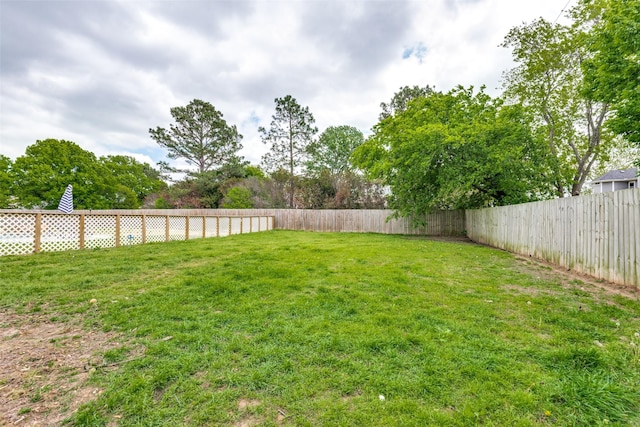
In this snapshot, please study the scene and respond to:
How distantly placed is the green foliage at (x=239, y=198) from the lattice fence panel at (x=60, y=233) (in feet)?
45.7

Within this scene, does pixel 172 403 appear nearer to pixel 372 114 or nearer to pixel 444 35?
pixel 444 35

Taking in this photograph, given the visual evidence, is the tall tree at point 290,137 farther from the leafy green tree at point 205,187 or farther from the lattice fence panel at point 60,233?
the lattice fence panel at point 60,233

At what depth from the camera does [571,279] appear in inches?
179

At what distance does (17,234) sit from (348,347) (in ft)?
27.0

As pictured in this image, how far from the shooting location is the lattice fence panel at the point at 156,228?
8914 mm

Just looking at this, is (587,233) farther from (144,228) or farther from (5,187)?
(5,187)

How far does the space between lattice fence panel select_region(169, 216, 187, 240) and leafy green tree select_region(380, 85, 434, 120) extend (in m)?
17.6

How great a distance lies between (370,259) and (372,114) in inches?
771

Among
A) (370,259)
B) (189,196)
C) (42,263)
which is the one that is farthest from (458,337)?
(189,196)

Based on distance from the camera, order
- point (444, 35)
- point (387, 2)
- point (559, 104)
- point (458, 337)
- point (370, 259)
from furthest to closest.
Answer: point (559, 104)
point (444, 35)
point (387, 2)
point (370, 259)
point (458, 337)

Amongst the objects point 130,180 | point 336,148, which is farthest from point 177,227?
point 130,180

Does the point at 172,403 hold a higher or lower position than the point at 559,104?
lower

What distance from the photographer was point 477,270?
527 cm

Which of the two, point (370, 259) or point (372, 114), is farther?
point (372, 114)
